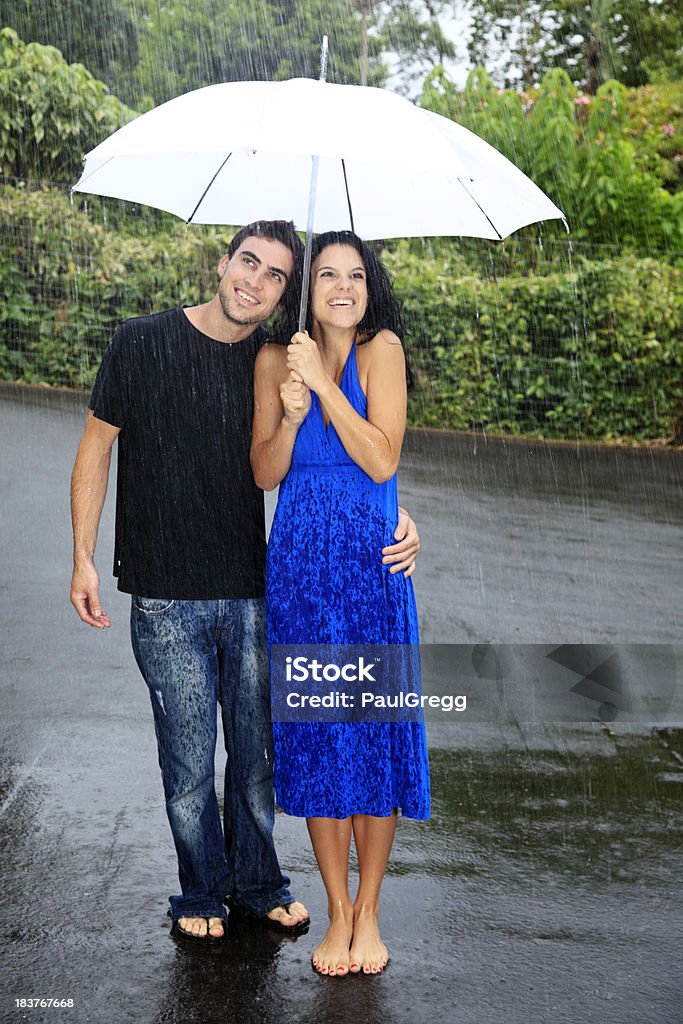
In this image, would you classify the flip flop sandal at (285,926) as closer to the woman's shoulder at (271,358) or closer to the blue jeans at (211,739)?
the blue jeans at (211,739)

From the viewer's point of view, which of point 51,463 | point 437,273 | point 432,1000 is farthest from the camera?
point 437,273

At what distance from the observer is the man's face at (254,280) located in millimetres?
3305

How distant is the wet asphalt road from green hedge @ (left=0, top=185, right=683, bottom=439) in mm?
5422

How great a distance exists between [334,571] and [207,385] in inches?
23.3

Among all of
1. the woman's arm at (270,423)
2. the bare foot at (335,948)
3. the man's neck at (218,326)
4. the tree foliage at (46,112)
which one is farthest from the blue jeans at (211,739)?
the tree foliage at (46,112)

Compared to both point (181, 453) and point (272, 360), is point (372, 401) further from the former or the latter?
point (181, 453)

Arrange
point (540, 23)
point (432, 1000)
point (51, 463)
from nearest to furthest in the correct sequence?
1. point (432, 1000)
2. point (51, 463)
3. point (540, 23)

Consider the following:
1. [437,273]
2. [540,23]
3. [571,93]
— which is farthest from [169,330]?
[540,23]

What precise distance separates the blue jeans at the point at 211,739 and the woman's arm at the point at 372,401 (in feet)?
1.76

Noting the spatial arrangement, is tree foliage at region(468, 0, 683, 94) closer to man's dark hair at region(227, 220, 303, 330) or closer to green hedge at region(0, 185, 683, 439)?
green hedge at region(0, 185, 683, 439)

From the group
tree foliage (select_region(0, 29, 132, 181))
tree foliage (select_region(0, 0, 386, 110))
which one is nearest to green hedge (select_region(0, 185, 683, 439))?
tree foliage (select_region(0, 29, 132, 181))

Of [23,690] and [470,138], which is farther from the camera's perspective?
[23,690]

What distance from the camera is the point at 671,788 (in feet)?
15.4

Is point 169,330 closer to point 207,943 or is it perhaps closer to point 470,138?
point 470,138
